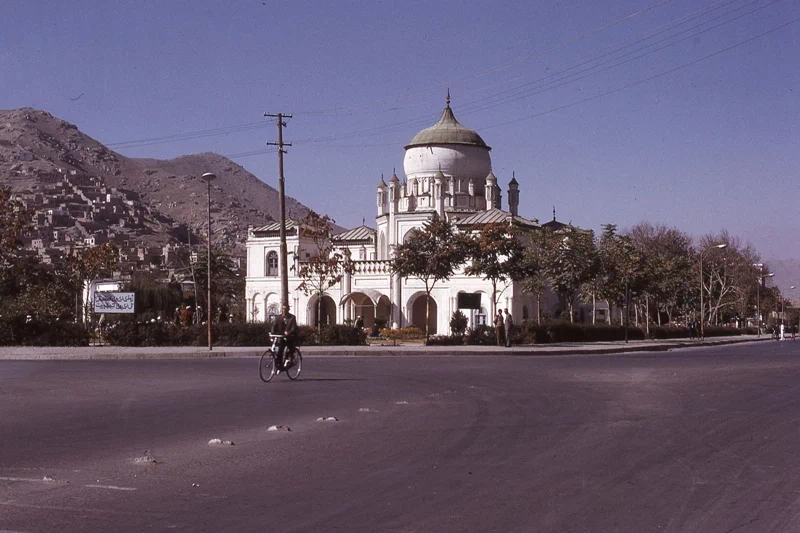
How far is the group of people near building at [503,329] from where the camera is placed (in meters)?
39.0

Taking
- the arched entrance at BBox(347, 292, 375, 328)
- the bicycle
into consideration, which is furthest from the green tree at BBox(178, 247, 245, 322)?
the bicycle

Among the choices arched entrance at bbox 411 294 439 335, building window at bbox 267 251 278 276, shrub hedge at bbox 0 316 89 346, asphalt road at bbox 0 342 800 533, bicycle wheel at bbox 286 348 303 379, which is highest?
building window at bbox 267 251 278 276

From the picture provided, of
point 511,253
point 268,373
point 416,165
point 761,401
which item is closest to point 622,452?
point 761,401

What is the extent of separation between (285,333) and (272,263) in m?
51.1

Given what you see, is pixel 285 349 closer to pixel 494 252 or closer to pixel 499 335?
pixel 499 335

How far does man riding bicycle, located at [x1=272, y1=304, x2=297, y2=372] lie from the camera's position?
2105 cm

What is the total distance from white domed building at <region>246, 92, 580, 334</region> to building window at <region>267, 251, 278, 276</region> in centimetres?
7

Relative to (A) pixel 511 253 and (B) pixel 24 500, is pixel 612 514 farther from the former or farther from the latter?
(A) pixel 511 253

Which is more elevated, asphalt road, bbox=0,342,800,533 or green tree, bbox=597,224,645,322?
green tree, bbox=597,224,645,322

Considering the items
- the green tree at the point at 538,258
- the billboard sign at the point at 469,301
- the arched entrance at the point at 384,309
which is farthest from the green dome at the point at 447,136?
the billboard sign at the point at 469,301

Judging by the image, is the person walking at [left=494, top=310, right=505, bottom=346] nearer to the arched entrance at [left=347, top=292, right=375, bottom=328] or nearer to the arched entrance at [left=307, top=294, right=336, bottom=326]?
the arched entrance at [left=347, top=292, right=375, bottom=328]

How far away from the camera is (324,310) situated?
70.1m

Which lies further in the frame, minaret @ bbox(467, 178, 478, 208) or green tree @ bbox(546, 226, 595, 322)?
minaret @ bbox(467, 178, 478, 208)

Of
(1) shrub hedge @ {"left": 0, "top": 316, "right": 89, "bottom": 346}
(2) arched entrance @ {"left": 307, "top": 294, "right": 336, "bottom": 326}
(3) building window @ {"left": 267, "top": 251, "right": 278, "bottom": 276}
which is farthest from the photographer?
(3) building window @ {"left": 267, "top": 251, "right": 278, "bottom": 276}
